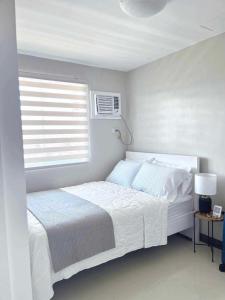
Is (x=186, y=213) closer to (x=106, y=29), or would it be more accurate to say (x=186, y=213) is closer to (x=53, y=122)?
(x=53, y=122)

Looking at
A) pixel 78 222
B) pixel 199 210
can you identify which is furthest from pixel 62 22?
pixel 199 210

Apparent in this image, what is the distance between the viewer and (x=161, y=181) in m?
2.69

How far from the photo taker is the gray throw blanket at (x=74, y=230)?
1.80m

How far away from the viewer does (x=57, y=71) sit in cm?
320

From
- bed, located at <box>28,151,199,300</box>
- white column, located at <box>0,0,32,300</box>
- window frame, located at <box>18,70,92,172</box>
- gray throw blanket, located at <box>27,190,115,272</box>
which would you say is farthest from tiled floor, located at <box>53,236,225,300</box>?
window frame, located at <box>18,70,92,172</box>

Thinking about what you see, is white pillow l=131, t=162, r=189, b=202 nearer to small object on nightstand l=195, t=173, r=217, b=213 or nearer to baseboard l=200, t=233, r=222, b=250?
small object on nightstand l=195, t=173, r=217, b=213

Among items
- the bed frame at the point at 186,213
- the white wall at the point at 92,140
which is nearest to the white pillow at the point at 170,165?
the bed frame at the point at 186,213

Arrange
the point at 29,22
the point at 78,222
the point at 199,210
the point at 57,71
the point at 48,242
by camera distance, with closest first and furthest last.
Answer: the point at 48,242 → the point at 78,222 → the point at 29,22 → the point at 199,210 → the point at 57,71

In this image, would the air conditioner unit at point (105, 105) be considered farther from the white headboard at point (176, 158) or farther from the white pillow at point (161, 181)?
the white pillow at point (161, 181)

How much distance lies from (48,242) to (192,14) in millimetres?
2274

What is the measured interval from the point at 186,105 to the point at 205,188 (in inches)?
43.3

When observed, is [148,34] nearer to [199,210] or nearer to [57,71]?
[57,71]

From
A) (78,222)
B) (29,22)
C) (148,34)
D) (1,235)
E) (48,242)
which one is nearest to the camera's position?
A: (1,235)

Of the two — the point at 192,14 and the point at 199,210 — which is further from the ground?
the point at 192,14
